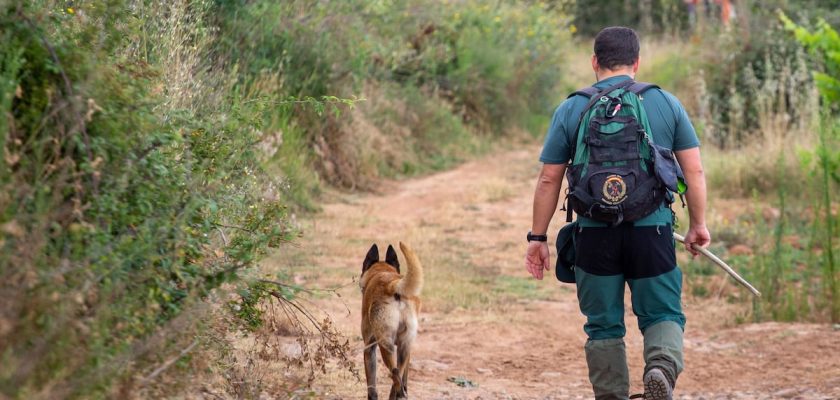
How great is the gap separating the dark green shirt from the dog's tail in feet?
3.16

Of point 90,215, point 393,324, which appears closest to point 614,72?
point 393,324

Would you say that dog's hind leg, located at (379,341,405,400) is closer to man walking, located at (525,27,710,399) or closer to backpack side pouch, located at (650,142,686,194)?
man walking, located at (525,27,710,399)

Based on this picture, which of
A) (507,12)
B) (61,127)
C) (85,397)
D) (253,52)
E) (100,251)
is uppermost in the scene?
(507,12)

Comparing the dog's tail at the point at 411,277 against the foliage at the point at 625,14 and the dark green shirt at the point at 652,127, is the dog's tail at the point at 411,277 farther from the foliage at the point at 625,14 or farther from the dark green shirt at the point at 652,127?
the foliage at the point at 625,14

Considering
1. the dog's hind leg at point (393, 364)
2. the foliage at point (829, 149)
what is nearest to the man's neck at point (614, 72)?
the dog's hind leg at point (393, 364)

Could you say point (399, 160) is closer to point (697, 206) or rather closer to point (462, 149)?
point (462, 149)

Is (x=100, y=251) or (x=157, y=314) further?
(x=157, y=314)

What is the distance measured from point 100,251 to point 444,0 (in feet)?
47.7

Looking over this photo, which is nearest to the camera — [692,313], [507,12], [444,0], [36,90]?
[36,90]

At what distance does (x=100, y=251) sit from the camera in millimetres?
3574

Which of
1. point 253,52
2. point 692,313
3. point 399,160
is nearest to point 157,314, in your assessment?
point 692,313

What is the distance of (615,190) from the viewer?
4.53 metres

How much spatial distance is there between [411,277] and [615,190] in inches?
53.5

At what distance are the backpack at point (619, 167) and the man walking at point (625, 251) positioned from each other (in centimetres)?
3
